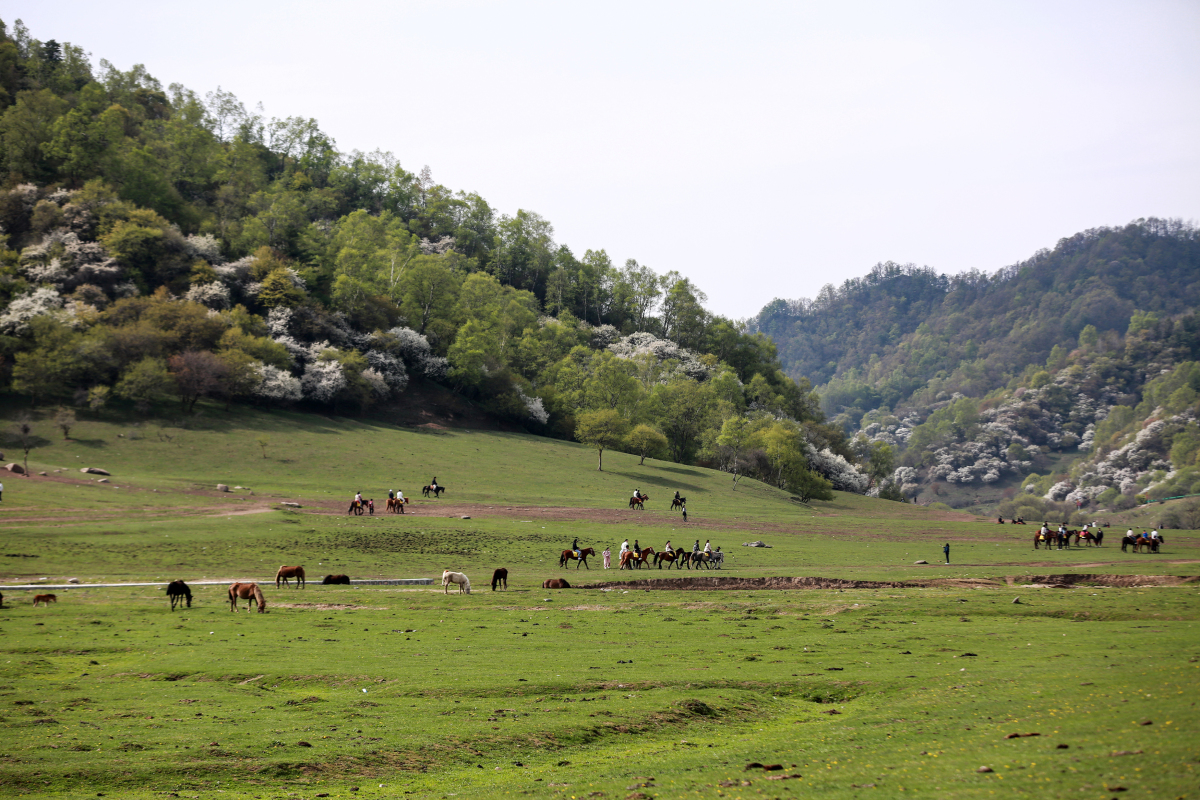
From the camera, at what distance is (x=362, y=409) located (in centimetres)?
10781

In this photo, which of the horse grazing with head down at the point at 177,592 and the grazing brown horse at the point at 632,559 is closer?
the horse grazing with head down at the point at 177,592

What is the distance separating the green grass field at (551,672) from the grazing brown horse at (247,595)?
2.86ft

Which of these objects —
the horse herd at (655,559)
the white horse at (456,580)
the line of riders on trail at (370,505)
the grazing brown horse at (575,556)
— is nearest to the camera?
the white horse at (456,580)

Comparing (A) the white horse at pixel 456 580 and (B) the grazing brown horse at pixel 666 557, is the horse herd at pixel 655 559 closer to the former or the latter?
(B) the grazing brown horse at pixel 666 557

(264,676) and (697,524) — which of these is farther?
(697,524)

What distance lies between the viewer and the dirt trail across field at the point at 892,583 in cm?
4056

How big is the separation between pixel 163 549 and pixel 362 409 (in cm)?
6295

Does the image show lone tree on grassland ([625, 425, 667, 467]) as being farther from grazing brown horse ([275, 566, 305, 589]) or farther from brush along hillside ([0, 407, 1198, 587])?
grazing brown horse ([275, 566, 305, 589])

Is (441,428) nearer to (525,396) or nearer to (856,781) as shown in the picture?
(525,396)

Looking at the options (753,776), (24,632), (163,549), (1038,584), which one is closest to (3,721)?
(24,632)

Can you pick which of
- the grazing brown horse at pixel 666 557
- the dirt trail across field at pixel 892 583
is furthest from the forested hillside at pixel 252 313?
the dirt trail across field at pixel 892 583

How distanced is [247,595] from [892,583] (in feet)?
102

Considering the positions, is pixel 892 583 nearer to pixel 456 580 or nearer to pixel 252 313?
pixel 456 580

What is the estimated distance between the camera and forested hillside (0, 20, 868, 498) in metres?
89.7
